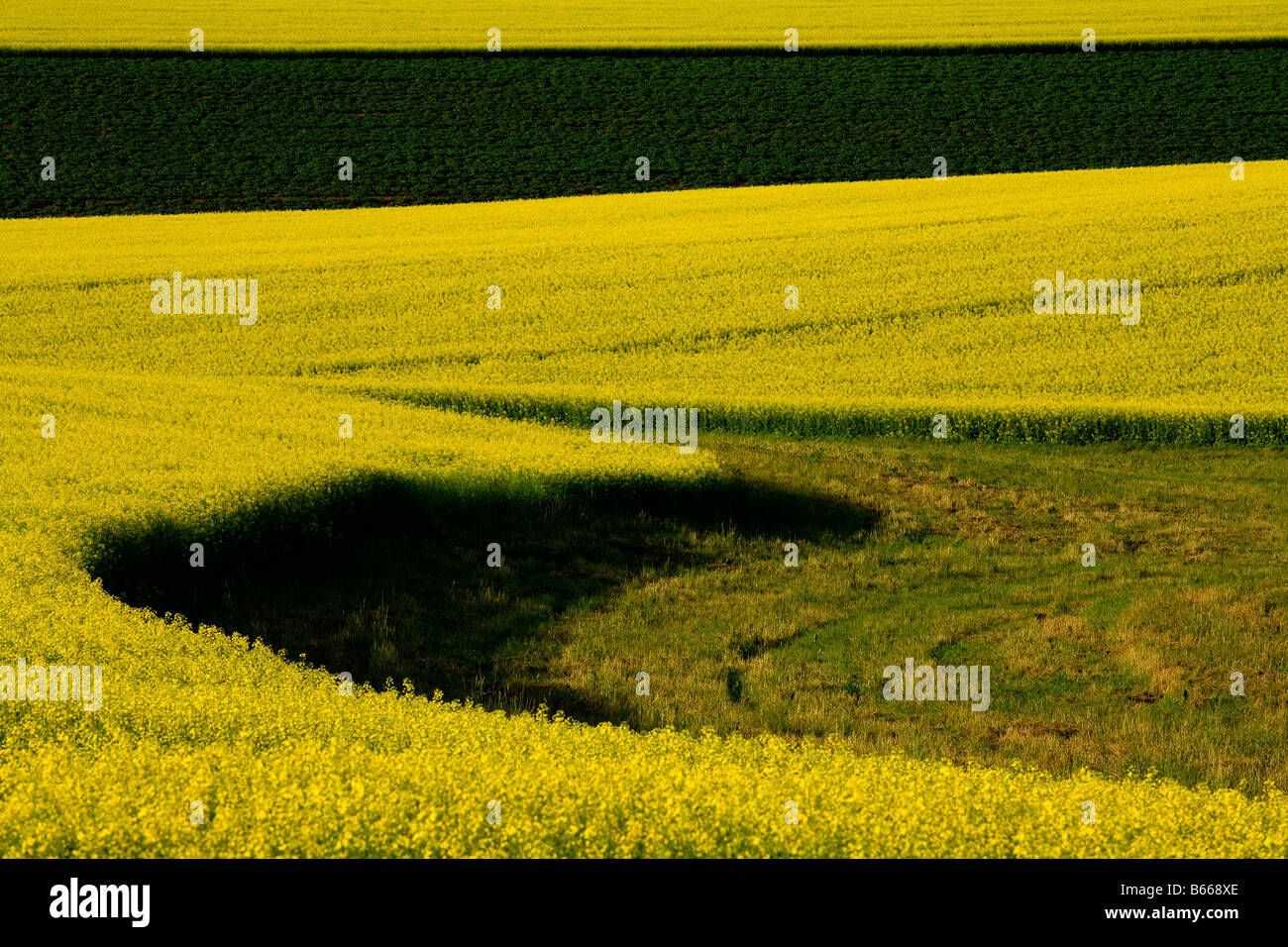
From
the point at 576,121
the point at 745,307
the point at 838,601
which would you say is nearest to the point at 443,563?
the point at 838,601

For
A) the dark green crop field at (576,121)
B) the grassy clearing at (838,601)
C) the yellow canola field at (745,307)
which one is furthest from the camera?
the dark green crop field at (576,121)

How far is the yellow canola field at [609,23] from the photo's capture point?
5141 centimetres

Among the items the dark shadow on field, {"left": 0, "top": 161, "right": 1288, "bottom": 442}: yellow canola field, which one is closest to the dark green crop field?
{"left": 0, "top": 161, "right": 1288, "bottom": 442}: yellow canola field

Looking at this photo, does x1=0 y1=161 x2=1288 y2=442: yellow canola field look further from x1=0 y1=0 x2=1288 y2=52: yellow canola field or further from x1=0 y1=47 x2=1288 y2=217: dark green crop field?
x1=0 y1=0 x2=1288 y2=52: yellow canola field

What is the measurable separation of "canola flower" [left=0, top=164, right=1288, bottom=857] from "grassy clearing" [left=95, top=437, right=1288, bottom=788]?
0.72 meters

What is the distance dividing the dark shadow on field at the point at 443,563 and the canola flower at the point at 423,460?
30 centimetres

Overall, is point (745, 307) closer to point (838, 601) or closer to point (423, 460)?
point (423, 460)

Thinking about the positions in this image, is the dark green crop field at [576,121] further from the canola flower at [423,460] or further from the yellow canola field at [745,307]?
the yellow canola field at [745,307]

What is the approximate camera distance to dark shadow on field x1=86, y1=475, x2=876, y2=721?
1238cm

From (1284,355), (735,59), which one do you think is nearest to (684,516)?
(1284,355)

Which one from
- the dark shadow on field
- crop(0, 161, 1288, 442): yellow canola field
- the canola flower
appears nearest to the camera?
the canola flower

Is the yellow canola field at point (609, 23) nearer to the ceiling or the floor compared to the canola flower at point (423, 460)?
nearer to the ceiling

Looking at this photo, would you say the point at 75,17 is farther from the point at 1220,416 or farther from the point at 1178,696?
the point at 1178,696

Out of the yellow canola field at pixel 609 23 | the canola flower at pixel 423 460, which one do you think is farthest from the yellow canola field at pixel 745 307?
the yellow canola field at pixel 609 23
